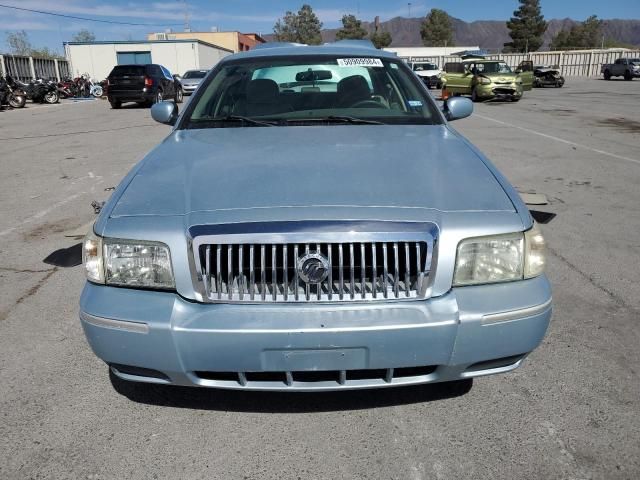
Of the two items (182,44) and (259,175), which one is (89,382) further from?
(182,44)

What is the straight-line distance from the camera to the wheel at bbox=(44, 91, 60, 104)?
79.1ft

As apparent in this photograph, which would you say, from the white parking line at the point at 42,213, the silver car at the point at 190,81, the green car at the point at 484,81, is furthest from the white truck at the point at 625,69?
the white parking line at the point at 42,213

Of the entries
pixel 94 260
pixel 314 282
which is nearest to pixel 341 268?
pixel 314 282

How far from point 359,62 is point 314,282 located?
2.19m

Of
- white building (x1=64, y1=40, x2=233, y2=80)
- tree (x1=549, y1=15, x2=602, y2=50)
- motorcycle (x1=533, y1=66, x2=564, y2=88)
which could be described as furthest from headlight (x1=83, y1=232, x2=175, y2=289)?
tree (x1=549, y1=15, x2=602, y2=50)

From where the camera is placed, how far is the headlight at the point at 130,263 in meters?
2.02

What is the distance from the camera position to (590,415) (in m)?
2.29

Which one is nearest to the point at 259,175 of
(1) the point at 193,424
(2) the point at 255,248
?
(2) the point at 255,248

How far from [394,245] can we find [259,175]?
0.71 meters

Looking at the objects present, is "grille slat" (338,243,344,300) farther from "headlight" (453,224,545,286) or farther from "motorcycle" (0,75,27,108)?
"motorcycle" (0,75,27,108)

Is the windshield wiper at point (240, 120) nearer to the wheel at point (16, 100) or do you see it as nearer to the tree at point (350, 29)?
the wheel at point (16, 100)

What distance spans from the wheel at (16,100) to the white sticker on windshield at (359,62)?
835 inches

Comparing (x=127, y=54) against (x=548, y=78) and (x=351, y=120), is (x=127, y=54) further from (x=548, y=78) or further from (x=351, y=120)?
(x=351, y=120)

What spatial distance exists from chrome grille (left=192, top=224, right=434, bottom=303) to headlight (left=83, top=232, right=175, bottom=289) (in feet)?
0.49
